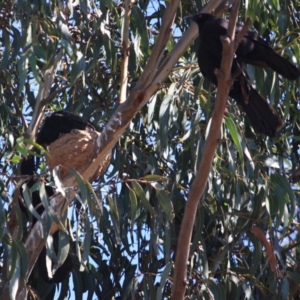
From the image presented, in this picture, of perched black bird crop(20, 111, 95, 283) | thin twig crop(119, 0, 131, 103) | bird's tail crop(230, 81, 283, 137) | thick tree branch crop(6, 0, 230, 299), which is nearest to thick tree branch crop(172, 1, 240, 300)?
thick tree branch crop(6, 0, 230, 299)

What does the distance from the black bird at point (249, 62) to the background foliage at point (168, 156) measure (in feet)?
0.35

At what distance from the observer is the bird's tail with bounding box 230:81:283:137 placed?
12.5 ft

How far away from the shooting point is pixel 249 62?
3896 mm

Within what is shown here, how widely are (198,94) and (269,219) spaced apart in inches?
26.6

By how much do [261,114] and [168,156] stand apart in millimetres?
822

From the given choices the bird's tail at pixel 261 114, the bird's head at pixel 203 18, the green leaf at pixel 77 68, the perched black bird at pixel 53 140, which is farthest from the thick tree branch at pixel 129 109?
the perched black bird at pixel 53 140

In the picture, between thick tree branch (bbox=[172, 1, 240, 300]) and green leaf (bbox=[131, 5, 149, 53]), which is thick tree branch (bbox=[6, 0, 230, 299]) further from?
thick tree branch (bbox=[172, 1, 240, 300])

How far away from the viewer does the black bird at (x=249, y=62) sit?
374cm

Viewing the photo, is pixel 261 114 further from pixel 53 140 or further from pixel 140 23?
pixel 53 140

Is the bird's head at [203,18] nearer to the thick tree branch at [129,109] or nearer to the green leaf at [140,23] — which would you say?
the thick tree branch at [129,109]

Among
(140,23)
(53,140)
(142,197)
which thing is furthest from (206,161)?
(53,140)

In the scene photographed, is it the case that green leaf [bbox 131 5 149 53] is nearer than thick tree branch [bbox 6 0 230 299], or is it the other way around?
thick tree branch [bbox 6 0 230 299]

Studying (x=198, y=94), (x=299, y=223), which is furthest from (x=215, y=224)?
(x=198, y=94)

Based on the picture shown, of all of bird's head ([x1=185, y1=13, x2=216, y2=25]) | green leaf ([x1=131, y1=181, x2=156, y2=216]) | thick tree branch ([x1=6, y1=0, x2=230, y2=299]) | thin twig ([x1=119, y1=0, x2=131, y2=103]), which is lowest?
green leaf ([x1=131, y1=181, x2=156, y2=216])
